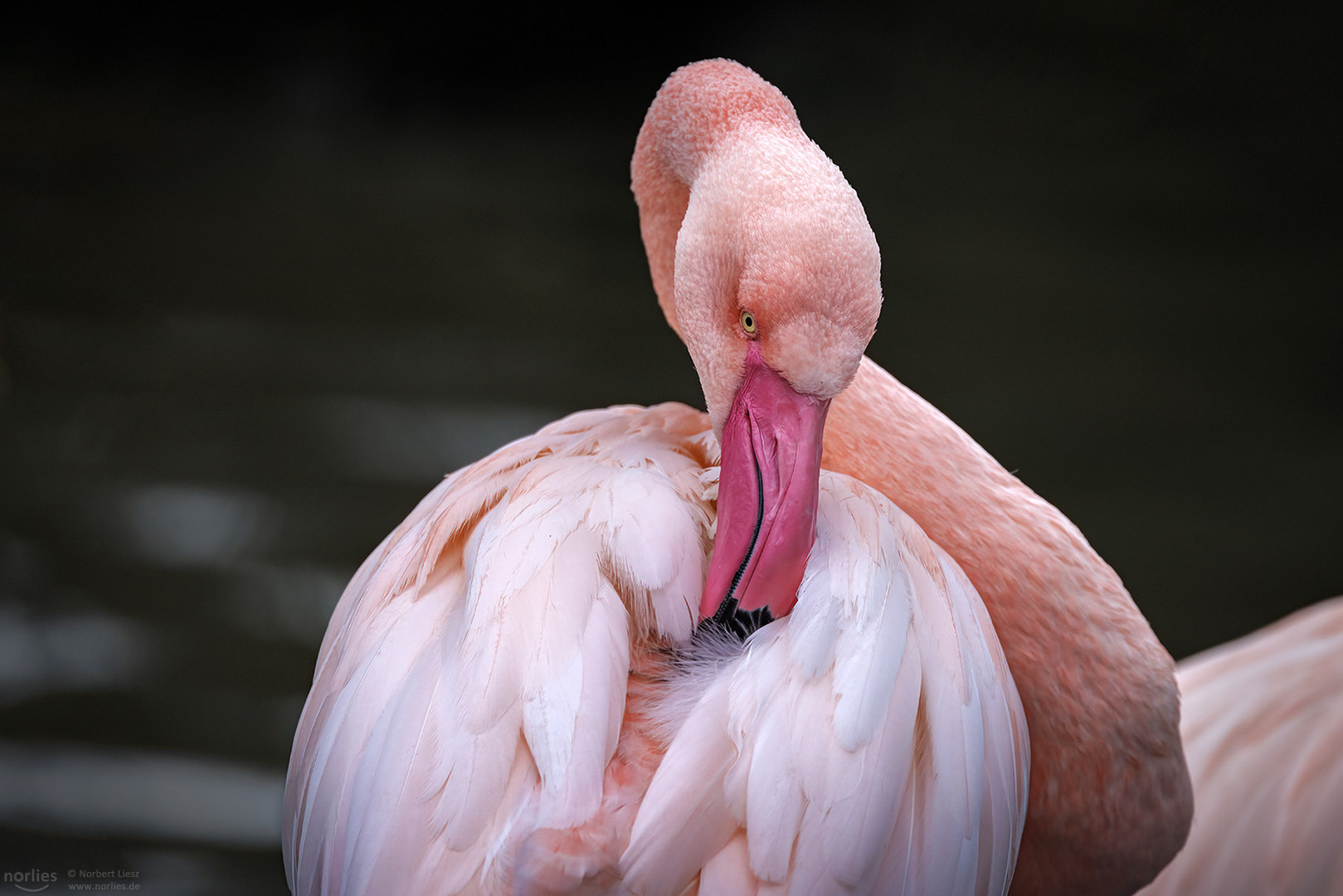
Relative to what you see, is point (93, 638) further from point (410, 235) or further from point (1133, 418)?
point (1133, 418)

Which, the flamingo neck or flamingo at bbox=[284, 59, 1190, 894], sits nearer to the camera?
flamingo at bbox=[284, 59, 1190, 894]

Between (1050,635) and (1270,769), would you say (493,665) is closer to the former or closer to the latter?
(1050,635)

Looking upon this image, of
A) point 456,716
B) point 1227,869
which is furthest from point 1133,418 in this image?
point 456,716

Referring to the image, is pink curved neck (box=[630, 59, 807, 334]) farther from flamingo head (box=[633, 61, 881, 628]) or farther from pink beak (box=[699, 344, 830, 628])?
pink beak (box=[699, 344, 830, 628])

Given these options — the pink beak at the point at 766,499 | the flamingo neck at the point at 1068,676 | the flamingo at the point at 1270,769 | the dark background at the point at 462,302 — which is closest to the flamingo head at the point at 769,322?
the pink beak at the point at 766,499

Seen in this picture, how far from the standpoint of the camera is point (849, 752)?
76cm

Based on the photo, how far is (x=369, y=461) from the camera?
102 inches

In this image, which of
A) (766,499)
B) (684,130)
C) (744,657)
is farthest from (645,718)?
(684,130)

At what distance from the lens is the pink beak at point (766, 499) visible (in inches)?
32.3

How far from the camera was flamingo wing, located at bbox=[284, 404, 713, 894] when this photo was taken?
75 centimetres

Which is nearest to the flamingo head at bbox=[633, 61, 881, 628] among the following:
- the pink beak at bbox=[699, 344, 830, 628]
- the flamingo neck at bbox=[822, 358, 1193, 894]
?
the pink beak at bbox=[699, 344, 830, 628]

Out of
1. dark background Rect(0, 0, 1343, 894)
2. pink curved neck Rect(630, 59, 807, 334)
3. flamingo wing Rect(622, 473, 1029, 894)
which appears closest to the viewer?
flamingo wing Rect(622, 473, 1029, 894)

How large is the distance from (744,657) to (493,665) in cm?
20

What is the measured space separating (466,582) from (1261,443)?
2.46 meters
